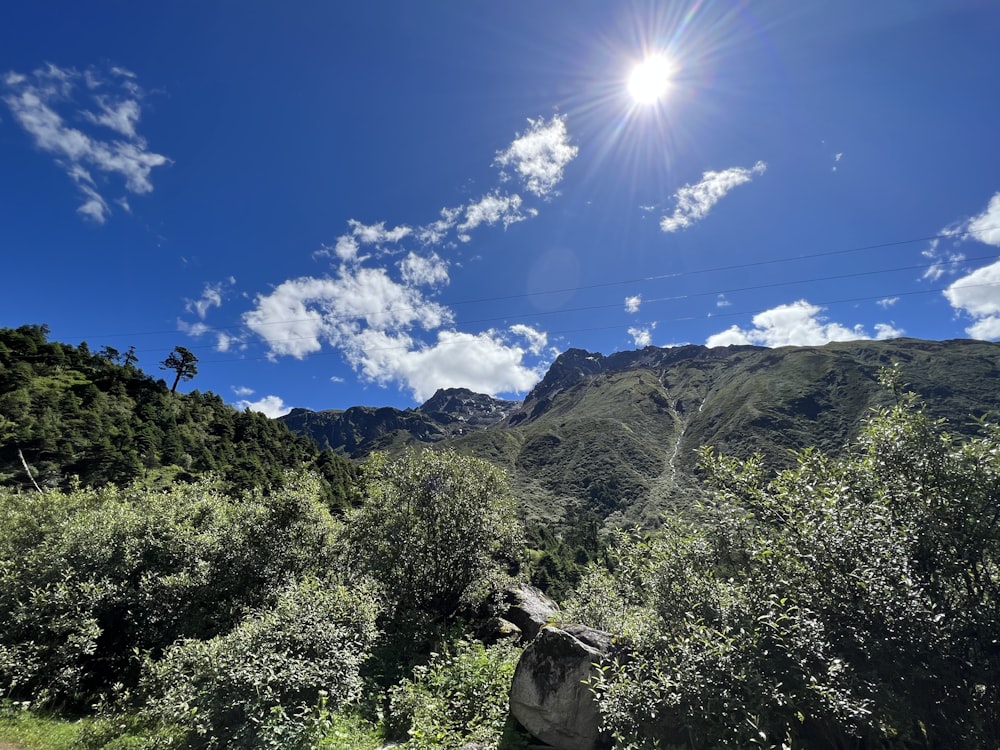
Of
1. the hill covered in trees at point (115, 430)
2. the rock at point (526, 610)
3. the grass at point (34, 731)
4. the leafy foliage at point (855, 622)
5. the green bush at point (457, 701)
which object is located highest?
the hill covered in trees at point (115, 430)

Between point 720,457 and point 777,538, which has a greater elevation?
point 720,457

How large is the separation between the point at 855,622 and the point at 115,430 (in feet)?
371

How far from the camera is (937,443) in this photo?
705 centimetres

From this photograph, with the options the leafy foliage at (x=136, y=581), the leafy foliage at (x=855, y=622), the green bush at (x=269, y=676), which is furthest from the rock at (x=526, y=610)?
the leafy foliage at (x=855, y=622)

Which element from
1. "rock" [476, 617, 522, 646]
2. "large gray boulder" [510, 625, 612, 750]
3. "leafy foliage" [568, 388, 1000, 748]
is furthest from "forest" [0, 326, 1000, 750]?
"large gray boulder" [510, 625, 612, 750]

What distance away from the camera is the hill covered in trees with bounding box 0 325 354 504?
71625 millimetres

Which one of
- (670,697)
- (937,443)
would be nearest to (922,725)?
(670,697)

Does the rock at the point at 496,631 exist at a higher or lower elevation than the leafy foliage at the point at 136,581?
lower

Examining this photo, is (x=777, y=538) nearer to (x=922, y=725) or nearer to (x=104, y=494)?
(x=922, y=725)

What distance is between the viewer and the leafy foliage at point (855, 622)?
6312 mm

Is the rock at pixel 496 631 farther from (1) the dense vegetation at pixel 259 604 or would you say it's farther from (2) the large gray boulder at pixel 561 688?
(2) the large gray boulder at pixel 561 688

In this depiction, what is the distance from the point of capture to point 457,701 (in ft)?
39.5

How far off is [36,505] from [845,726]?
42680mm

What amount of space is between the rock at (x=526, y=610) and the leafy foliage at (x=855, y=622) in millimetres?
11314
